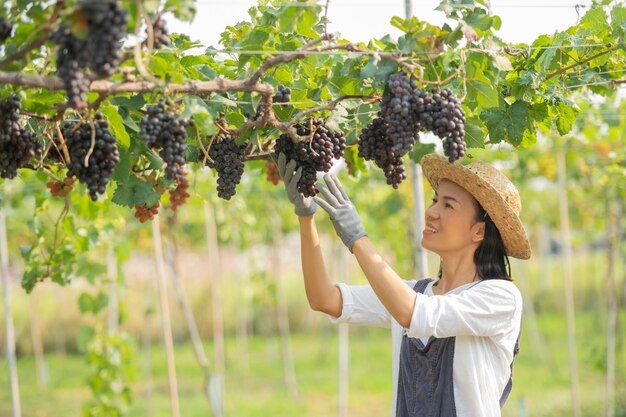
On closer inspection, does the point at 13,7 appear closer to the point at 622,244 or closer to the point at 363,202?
the point at 363,202

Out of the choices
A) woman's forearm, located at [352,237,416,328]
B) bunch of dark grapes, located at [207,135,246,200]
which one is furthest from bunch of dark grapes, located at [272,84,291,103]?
woman's forearm, located at [352,237,416,328]

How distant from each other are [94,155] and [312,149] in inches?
27.2

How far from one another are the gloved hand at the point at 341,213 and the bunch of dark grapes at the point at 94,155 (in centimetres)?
76

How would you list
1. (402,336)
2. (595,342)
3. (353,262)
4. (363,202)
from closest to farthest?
(402,336) → (363,202) → (595,342) → (353,262)

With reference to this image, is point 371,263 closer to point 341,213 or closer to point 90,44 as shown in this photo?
point 341,213

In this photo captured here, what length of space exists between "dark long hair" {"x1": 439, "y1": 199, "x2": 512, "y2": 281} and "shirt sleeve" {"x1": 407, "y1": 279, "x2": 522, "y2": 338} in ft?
0.37

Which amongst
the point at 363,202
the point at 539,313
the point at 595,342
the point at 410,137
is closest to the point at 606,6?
the point at 410,137

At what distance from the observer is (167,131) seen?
2.35m

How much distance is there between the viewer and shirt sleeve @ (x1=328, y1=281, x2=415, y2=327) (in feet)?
10.7

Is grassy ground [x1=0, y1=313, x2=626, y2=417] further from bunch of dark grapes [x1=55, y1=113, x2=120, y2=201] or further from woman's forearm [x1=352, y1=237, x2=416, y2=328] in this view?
bunch of dark grapes [x1=55, y1=113, x2=120, y2=201]

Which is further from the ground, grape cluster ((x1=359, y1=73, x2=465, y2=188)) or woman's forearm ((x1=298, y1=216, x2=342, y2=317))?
grape cluster ((x1=359, y1=73, x2=465, y2=188))

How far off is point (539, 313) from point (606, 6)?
12854 mm

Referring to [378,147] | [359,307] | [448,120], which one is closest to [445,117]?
[448,120]

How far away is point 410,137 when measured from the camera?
97.1 inches
